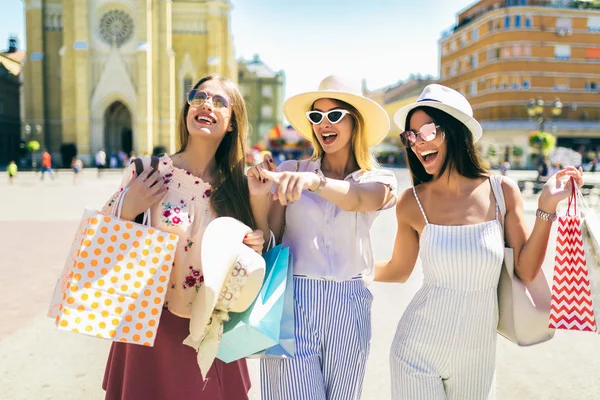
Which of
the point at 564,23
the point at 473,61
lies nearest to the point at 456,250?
the point at 564,23

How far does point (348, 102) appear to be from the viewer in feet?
8.53

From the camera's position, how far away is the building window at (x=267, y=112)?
75688 mm

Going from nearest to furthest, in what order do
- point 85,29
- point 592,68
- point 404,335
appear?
point 404,335
point 85,29
point 592,68

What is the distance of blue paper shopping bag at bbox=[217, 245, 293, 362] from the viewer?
216 centimetres

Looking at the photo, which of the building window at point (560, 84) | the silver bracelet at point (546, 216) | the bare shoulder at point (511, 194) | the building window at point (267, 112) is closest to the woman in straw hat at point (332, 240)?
the bare shoulder at point (511, 194)

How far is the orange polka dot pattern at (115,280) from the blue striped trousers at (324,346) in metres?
0.56

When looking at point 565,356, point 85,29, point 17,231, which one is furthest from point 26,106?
point 565,356

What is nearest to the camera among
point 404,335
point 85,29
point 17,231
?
point 404,335

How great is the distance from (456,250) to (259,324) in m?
0.90

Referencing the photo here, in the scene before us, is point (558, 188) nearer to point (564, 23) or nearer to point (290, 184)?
point (290, 184)

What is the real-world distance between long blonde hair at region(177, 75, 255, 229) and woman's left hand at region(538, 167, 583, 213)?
51.2 inches

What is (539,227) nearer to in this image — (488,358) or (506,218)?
(506,218)

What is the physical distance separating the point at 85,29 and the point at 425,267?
154 feet

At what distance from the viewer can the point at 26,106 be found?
45469mm
